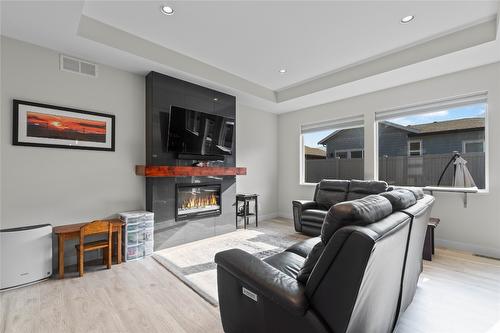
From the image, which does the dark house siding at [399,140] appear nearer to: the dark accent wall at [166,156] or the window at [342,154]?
the window at [342,154]

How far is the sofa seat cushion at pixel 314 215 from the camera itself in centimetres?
392

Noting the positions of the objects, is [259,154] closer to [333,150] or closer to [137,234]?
[333,150]

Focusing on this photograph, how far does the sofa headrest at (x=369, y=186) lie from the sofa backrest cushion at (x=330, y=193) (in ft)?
0.42

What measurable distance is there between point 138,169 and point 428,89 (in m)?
4.64

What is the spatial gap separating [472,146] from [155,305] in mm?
4644

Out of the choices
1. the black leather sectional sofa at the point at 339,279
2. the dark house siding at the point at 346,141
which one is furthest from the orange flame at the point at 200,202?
the dark house siding at the point at 346,141

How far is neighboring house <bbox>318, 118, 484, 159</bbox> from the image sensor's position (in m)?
3.56

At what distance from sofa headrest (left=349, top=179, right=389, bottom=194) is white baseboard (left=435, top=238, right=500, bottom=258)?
1144 millimetres

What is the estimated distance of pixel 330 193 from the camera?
14.4ft

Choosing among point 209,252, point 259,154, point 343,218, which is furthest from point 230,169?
point 343,218

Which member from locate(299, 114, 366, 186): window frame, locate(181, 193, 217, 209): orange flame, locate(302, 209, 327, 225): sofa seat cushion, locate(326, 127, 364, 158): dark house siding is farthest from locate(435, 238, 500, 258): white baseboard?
locate(181, 193, 217, 209): orange flame

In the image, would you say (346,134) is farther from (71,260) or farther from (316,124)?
(71,260)

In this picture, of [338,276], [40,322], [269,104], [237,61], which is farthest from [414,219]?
[269,104]

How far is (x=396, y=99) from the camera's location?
412cm
